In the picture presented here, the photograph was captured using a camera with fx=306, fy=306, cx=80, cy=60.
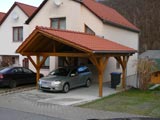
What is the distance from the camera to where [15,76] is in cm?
1984

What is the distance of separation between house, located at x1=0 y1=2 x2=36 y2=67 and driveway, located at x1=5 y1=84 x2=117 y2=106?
1159cm

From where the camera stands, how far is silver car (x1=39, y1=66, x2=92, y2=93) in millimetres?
17641

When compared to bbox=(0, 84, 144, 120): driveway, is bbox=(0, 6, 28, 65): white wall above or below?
above

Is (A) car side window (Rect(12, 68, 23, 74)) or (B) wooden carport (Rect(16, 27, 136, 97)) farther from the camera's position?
(A) car side window (Rect(12, 68, 23, 74))

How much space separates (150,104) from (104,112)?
3013 mm

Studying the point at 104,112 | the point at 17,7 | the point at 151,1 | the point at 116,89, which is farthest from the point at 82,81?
the point at 151,1

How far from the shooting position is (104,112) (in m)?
12.1

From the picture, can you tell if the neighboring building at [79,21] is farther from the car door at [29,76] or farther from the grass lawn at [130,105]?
the grass lawn at [130,105]

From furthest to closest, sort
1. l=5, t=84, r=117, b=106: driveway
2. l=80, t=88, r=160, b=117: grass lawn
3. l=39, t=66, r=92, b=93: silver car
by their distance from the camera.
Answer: l=39, t=66, r=92, b=93: silver car, l=5, t=84, r=117, b=106: driveway, l=80, t=88, r=160, b=117: grass lawn

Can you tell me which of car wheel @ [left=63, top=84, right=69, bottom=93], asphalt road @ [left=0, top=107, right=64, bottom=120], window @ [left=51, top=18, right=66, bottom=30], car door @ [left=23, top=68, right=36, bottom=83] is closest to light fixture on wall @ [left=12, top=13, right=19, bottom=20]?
window @ [left=51, top=18, right=66, bottom=30]

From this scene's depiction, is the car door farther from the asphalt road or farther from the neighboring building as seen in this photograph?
the asphalt road

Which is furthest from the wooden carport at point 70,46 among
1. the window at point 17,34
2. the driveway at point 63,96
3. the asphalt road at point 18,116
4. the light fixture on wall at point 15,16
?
the light fixture on wall at point 15,16

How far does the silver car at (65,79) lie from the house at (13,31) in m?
10.7

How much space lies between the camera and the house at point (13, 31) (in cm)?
2941
